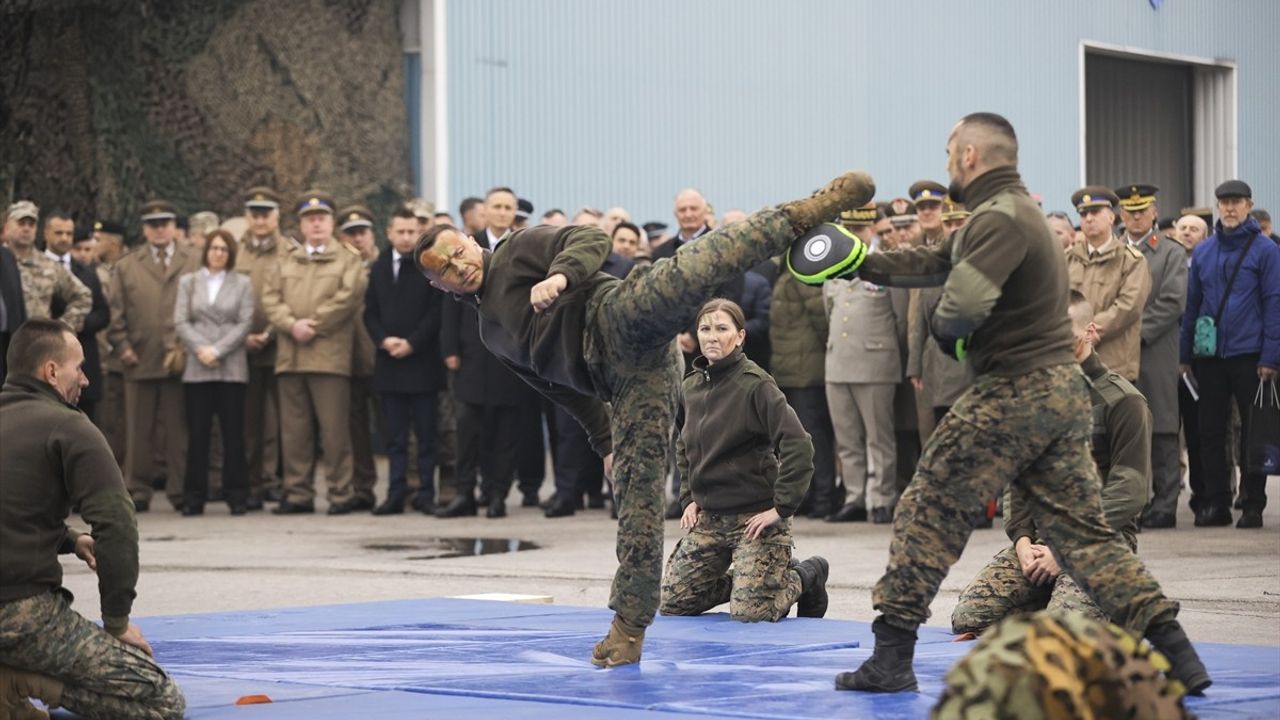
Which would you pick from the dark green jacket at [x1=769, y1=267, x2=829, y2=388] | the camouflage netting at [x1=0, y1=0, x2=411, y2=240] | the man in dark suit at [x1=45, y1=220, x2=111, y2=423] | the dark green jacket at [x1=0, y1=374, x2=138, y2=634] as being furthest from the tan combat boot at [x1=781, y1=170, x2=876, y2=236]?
the camouflage netting at [x1=0, y1=0, x2=411, y2=240]

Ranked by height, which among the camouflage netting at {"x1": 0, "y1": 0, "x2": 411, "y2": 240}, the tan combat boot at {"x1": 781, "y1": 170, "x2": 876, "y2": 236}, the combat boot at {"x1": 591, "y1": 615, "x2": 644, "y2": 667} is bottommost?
the combat boot at {"x1": 591, "y1": 615, "x2": 644, "y2": 667}

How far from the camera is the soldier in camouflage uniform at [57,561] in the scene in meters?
5.81

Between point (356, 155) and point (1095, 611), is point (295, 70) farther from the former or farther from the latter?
point (1095, 611)

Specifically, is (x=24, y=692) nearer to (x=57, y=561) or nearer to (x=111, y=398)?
(x=57, y=561)

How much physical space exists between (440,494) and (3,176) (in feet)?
22.0

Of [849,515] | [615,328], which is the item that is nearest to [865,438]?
[849,515]

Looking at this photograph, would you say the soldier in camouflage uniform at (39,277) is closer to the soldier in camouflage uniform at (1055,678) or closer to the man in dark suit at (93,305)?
the man in dark suit at (93,305)

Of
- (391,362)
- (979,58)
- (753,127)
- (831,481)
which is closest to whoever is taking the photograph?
(831,481)

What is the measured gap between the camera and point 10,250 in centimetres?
1401

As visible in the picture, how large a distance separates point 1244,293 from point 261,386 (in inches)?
310

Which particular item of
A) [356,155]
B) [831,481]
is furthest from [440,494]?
[356,155]

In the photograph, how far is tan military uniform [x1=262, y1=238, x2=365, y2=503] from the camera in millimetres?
14836

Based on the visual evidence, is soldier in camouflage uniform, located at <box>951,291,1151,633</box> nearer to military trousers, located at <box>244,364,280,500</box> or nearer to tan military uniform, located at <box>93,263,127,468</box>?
military trousers, located at <box>244,364,280,500</box>

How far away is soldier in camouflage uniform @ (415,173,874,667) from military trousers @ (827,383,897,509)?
6.30 m
